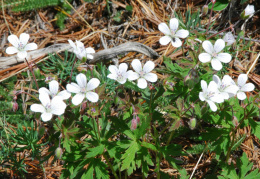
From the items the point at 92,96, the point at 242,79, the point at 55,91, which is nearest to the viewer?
the point at 92,96

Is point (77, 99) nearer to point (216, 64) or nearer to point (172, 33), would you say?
point (172, 33)

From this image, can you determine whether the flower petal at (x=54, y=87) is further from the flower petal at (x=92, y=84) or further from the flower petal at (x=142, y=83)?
the flower petal at (x=142, y=83)

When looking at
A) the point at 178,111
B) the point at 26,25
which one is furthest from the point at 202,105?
the point at 26,25

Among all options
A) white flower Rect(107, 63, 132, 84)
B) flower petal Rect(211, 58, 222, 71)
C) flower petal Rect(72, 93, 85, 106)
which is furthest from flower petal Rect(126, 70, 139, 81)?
flower petal Rect(211, 58, 222, 71)

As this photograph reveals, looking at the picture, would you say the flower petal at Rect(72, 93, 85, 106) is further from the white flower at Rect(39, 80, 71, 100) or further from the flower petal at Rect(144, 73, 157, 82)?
the flower petal at Rect(144, 73, 157, 82)

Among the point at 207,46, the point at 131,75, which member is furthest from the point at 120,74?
the point at 207,46

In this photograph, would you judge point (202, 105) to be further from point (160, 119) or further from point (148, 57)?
point (148, 57)
